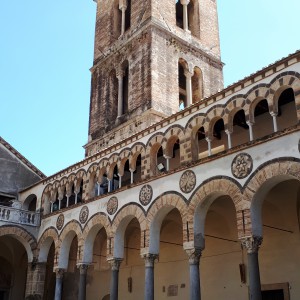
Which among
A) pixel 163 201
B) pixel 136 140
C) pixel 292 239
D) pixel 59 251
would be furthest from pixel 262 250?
pixel 59 251

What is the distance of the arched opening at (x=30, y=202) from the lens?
22531mm

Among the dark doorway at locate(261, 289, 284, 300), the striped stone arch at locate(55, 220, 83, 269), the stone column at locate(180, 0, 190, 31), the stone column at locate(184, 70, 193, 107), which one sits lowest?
the dark doorway at locate(261, 289, 284, 300)

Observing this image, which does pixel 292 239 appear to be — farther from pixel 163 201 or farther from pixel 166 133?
pixel 166 133

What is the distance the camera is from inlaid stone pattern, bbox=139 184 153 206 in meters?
14.9

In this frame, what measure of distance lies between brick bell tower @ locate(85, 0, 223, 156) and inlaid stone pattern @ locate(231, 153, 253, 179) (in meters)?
10.0

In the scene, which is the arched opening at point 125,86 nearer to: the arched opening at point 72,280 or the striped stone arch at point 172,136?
the arched opening at point 72,280

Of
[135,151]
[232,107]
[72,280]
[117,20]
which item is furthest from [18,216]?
[117,20]

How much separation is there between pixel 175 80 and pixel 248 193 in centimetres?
1339

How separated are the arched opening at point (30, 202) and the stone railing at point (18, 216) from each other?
7.21ft

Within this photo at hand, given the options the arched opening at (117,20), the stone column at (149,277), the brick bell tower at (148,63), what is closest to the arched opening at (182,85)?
the brick bell tower at (148,63)

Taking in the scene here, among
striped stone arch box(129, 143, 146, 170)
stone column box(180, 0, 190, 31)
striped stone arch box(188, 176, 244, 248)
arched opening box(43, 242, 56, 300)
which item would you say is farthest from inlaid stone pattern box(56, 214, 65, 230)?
stone column box(180, 0, 190, 31)

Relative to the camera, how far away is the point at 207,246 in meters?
16.6

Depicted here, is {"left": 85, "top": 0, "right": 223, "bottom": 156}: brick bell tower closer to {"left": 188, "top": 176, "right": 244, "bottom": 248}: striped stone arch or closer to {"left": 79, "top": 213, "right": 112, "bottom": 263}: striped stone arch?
{"left": 79, "top": 213, "right": 112, "bottom": 263}: striped stone arch

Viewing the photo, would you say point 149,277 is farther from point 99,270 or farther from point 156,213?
point 99,270
